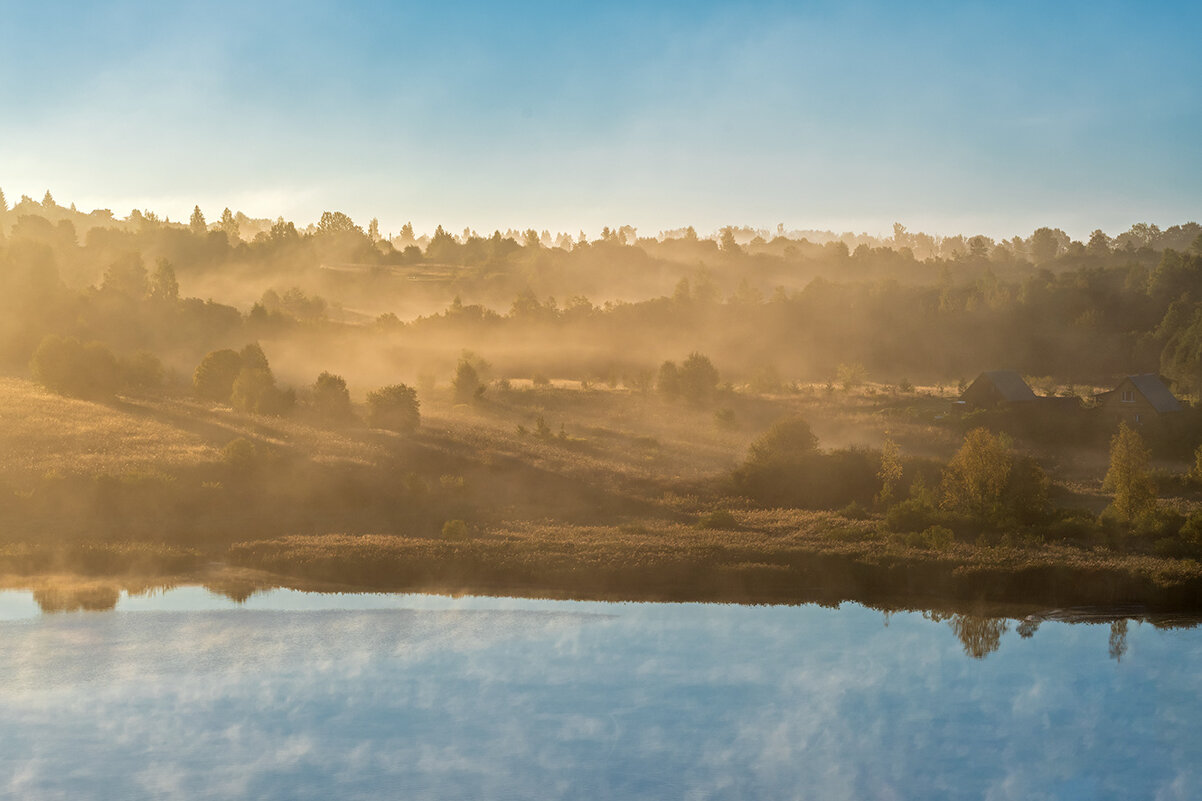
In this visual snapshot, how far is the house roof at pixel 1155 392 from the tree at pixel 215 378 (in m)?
82.7

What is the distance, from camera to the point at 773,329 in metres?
157

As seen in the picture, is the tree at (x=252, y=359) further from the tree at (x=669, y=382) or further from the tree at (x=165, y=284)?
the tree at (x=165, y=284)

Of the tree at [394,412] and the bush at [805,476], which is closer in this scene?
the bush at [805,476]

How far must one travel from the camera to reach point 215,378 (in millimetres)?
89750

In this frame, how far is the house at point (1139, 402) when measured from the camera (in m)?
90.0

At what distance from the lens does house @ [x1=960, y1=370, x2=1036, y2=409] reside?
95000 mm

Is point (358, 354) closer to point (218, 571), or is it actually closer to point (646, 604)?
point (218, 571)

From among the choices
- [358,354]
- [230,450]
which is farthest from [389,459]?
[358,354]

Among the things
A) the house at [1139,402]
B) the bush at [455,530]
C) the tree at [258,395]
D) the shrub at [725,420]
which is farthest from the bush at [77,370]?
the house at [1139,402]

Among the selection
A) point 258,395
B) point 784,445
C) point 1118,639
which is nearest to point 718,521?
point 784,445

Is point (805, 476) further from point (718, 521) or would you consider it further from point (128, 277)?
point (128, 277)

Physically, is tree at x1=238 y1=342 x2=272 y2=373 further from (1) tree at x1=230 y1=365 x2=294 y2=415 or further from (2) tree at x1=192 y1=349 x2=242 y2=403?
(1) tree at x1=230 y1=365 x2=294 y2=415

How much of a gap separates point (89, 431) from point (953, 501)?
6036 cm

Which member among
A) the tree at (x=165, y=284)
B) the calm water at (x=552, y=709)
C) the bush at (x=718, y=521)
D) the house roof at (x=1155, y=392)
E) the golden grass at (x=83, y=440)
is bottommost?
the calm water at (x=552, y=709)
